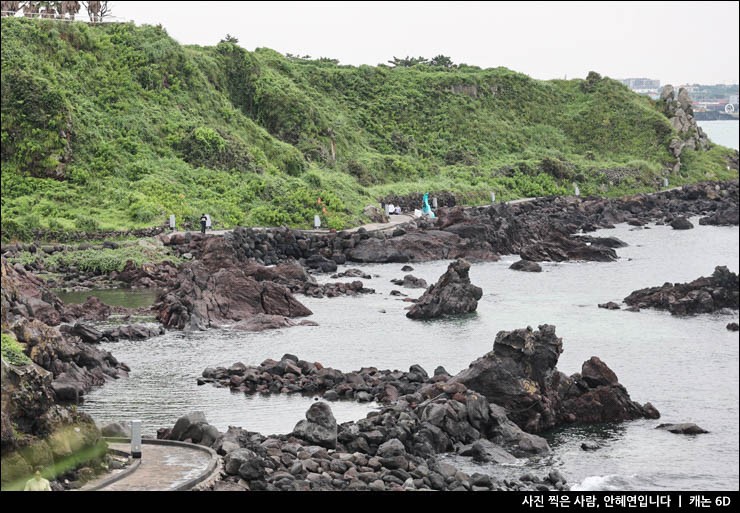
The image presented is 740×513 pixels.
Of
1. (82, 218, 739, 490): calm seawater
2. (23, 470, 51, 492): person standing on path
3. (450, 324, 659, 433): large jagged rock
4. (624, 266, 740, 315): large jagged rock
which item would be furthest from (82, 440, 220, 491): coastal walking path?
(624, 266, 740, 315): large jagged rock

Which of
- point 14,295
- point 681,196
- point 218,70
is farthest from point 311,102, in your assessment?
point 14,295

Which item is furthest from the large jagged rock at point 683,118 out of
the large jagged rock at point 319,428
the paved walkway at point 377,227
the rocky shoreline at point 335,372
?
the large jagged rock at point 319,428

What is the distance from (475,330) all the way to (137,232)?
26.9 m

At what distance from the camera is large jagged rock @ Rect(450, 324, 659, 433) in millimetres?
37344

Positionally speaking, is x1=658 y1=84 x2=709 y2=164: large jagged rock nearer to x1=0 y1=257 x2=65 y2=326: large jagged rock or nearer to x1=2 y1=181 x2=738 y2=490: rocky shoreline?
x1=2 y1=181 x2=738 y2=490: rocky shoreline

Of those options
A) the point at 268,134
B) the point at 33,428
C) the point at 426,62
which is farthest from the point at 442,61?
the point at 33,428

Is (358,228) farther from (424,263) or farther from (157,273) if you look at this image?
(157,273)

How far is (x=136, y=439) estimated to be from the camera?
28609mm

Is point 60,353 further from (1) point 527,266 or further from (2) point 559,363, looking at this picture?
(1) point 527,266

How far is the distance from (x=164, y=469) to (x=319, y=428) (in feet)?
18.0

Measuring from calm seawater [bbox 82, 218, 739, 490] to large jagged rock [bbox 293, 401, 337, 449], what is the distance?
3.56 metres

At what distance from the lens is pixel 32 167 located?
81.6m

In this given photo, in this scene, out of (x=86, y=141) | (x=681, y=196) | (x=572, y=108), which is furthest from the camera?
(x=572, y=108)

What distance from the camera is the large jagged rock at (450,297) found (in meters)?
58.5
